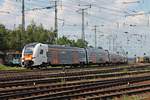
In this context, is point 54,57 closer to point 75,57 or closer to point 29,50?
point 29,50

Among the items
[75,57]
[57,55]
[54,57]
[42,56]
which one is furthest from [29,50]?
[75,57]

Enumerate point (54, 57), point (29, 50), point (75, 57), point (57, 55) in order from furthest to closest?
1. point (75, 57)
2. point (57, 55)
3. point (54, 57)
4. point (29, 50)

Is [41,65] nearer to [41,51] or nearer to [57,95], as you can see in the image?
[41,51]

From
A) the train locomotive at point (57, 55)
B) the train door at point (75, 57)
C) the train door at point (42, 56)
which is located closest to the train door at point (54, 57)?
the train locomotive at point (57, 55)

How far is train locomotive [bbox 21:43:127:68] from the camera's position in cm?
4816

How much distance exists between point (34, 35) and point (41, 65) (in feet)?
171

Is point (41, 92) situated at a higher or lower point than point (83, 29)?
lower

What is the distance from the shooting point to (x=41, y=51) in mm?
48562

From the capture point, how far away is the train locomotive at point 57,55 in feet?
158

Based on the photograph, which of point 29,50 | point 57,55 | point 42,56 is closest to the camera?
point 42,56

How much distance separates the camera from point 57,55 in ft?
168

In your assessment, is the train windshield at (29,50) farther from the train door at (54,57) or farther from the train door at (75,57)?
the train door at (75,57)

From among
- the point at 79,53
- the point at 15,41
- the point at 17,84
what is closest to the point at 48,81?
the point at 17,84

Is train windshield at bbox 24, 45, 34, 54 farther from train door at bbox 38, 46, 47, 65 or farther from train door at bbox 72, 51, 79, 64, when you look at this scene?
train door at bbox 72, 51, 79, 64
